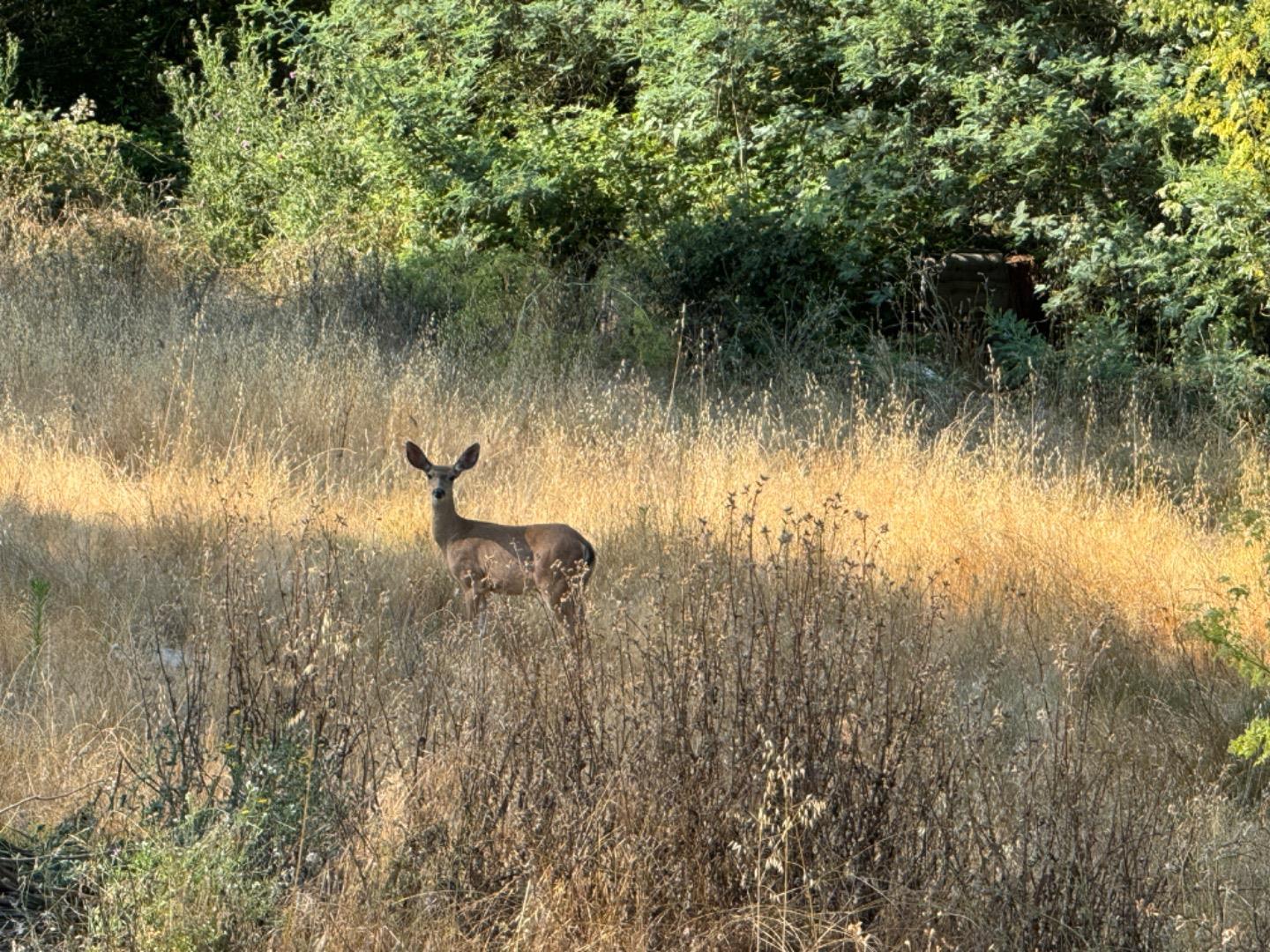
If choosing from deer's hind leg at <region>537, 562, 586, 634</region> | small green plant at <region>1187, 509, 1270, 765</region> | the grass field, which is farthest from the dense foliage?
deer's hind leg at <region>537, 562, 586, 634</region>

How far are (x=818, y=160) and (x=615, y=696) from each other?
1143cm

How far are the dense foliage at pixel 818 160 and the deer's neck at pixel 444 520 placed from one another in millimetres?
6351

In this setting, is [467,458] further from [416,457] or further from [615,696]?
[615,696]

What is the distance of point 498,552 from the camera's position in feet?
22.1

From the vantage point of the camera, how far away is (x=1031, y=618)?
6977 mm

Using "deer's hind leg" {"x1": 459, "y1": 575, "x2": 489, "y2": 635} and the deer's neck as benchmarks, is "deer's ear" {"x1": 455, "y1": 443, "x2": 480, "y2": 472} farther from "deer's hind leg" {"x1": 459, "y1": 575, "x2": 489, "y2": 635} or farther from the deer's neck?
"deer's hind leg" {"x1": 459, "y1": 575, "x2": 489, "y2": 635}

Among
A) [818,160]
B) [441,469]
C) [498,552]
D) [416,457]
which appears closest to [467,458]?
[441,469]

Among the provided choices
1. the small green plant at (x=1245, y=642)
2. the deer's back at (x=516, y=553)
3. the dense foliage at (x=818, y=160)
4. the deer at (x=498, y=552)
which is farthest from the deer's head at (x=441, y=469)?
the dense foliage at (x=818, y=160)

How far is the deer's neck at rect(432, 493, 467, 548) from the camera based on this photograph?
7082 millimetres

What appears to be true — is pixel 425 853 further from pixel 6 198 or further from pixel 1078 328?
pixel 6 198

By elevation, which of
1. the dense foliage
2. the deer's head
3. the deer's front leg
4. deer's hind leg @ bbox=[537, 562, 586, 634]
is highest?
the dense foliage

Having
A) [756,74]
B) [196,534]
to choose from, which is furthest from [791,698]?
[756,74]

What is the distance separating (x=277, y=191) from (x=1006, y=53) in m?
8.61

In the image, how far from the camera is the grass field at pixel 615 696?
361 cm
